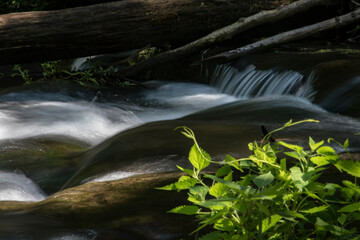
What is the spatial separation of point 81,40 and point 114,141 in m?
3.74

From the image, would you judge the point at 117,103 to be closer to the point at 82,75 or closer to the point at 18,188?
the point at 82,75

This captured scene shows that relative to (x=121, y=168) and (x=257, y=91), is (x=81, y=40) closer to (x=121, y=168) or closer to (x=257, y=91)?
(x=257, y=91)

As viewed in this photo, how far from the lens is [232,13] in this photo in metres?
8.41

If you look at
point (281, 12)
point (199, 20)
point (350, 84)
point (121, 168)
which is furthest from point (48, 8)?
point (121, 168)

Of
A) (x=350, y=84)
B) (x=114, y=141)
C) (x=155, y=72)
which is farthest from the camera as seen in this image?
(x=155, y=72)

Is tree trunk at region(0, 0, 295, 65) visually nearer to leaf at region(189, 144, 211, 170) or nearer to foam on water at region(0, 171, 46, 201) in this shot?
foam on water at region(0, 171, 46, 201)

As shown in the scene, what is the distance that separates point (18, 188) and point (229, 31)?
501cm

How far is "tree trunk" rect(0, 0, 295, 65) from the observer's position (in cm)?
738

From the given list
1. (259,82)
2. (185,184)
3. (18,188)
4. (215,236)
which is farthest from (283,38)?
(215,236)

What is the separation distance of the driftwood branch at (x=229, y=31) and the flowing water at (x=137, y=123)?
0.49 m

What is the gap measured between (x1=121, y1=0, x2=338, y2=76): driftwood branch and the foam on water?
4.31m

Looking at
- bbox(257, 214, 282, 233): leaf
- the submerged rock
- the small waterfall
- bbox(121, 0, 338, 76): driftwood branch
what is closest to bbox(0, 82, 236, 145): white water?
the small waterfall

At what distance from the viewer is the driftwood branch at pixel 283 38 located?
25.3 feet

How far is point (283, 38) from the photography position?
7746 millimetres
